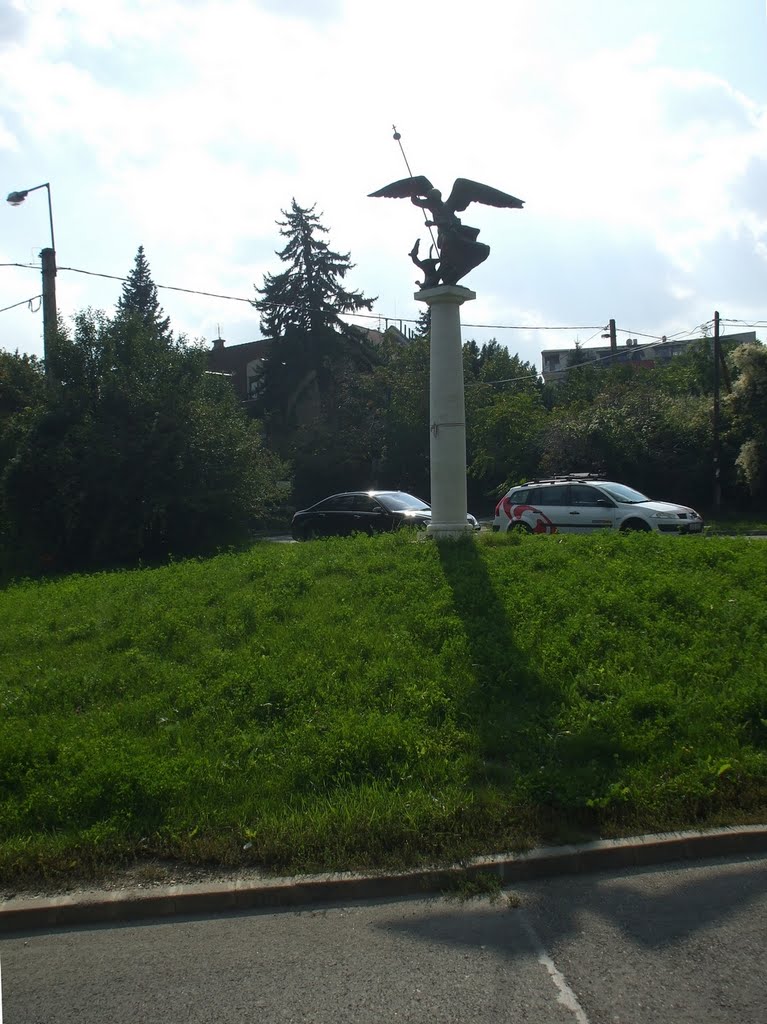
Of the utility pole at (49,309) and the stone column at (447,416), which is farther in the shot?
the utility pole at (49,309)

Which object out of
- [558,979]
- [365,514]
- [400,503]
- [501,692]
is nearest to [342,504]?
[365,514]

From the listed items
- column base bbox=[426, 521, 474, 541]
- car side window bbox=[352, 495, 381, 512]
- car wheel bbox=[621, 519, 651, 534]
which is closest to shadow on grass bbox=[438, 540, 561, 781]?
column base bbox=[426, 521, 474, 541]

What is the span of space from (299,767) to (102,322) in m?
17.1

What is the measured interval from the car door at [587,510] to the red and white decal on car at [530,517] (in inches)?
17.7

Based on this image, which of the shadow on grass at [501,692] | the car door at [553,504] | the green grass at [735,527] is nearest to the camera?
the shadow on grass at [501,692]

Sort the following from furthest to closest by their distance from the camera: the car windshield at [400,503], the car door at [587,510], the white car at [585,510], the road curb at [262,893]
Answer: the car windshield at [400,503]
the car door at [587,510]
the white car at [585,510]
the road curb at [262,893]

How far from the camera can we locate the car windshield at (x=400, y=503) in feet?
66.4


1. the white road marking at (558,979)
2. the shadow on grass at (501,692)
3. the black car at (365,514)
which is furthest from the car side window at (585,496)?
the white road marking at (558,979)

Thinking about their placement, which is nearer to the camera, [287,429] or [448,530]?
[448,530]

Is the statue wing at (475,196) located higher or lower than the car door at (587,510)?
higher

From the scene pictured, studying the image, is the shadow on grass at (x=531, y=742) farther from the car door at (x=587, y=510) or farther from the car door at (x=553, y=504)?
the car door at (x=553, y=504)

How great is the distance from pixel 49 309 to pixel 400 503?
9167 mm

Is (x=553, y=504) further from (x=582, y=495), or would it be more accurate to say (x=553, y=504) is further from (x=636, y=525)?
(x=636, y=525)

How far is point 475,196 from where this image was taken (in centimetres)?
1241
